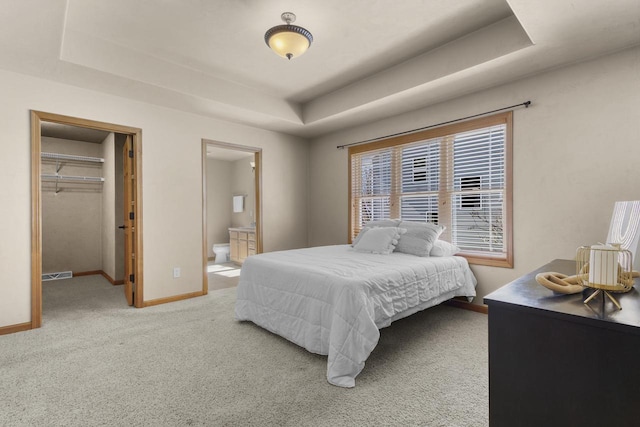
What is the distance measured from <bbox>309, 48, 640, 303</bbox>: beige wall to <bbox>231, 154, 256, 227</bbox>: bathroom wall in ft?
16.8

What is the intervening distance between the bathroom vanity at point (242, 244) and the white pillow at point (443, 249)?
12.4 feet

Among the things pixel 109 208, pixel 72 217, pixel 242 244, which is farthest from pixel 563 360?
pixel 72 217

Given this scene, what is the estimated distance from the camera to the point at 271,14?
101 inches

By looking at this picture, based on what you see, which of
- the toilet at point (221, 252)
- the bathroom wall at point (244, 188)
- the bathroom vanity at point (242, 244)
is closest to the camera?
the bathroom vanity at point (242, 244)

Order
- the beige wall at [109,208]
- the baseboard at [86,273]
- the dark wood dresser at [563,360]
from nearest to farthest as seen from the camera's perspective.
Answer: the dark wood dresser at [563,360] → the beige wall at [109,208] → the baseboard at [86,273]

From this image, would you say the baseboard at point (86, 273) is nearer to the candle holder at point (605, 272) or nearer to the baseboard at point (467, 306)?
the baseboard at point (467, 306)

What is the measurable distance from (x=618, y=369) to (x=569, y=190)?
2496mm

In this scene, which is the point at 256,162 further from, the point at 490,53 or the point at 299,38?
the point at 490,53

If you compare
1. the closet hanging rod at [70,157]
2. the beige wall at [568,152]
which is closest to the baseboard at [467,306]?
the beige wall at [568,152]

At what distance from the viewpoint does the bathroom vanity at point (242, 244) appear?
637 cm

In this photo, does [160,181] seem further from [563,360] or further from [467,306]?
[563,360]

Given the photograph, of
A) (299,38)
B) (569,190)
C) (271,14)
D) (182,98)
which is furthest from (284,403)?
(182,98)

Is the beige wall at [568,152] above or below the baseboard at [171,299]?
above

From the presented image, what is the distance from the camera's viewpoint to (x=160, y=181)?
396cm
